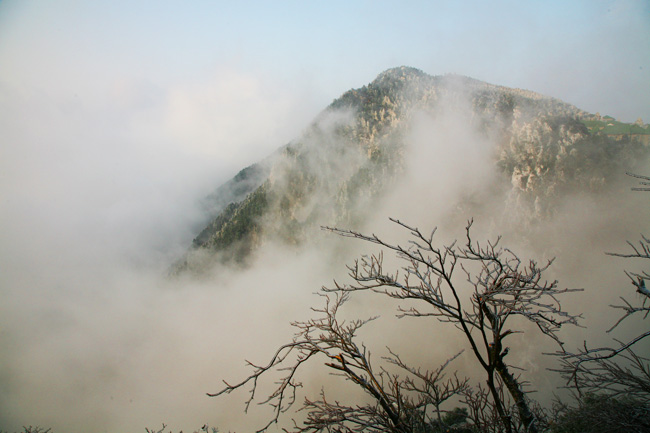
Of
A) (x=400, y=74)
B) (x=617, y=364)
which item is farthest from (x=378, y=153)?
(x=617, y=364)

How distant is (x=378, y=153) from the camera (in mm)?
82875

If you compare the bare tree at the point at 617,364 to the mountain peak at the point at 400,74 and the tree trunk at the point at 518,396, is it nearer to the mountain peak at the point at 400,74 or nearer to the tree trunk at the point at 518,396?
the tree trunk at the point at 518,396

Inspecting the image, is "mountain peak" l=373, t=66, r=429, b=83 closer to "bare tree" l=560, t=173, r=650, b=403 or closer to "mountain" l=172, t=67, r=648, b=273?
"mountain" l=172, t=67, r=648, b=273

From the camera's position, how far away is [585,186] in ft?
177

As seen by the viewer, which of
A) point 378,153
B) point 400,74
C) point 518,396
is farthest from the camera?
point 400,74

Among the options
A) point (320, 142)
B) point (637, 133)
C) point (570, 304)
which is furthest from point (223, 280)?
point (637, 133)

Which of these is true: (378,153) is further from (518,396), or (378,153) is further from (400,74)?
→ (518,396)

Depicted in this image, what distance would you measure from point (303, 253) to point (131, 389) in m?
120

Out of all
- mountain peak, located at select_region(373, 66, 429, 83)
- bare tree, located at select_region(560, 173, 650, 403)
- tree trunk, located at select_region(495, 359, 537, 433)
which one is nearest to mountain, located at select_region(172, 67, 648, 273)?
mountain peak, located at select_region(373, 66, 429, 83)

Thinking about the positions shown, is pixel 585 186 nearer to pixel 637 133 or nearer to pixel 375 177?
pixel 637 133

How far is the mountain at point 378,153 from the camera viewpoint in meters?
63.0

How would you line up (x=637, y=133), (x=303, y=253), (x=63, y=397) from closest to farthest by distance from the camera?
(x=637, y=133)
(x=303, y=253)
(x=63, y=397)

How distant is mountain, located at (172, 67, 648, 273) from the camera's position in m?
63.0

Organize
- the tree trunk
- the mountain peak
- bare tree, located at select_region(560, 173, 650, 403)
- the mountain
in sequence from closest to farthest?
1. bare tree, located at select_region(560, 173, 650, 403)
2. the tree trunk
3. the mountain
4. the mountain peak
